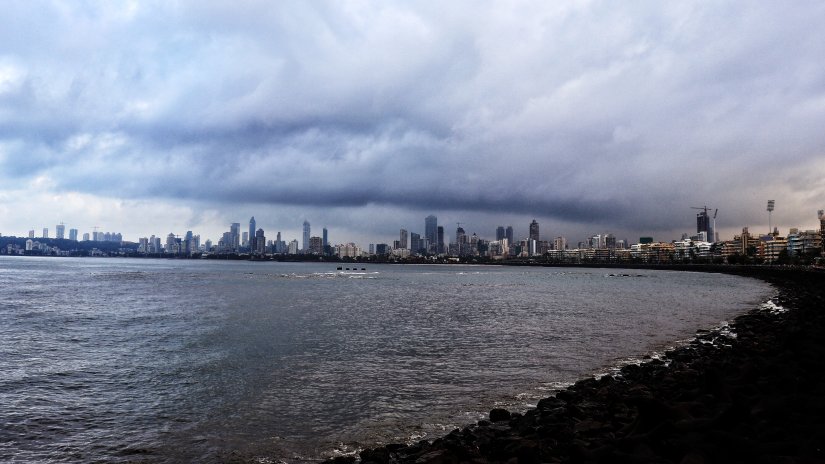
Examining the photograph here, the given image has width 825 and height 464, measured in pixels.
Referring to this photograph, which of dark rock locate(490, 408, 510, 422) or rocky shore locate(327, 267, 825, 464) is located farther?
dark rock locate(490, 408, 510, 422)

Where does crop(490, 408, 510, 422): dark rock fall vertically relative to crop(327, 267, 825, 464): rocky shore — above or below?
below

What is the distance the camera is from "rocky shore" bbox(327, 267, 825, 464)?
6.59 meters

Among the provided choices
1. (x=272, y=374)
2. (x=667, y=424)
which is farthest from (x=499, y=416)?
(x=272, y=374)

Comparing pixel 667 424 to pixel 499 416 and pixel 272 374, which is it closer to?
pixel 499 416

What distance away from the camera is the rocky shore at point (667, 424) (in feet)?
21.6

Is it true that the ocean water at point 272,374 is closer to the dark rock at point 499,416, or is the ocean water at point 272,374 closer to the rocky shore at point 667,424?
the dark rock at point 499,416

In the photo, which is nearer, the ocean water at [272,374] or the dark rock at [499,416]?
the ocean water at [272,374]

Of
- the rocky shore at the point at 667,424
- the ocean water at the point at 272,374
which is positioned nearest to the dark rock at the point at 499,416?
the rocky shore at the point at 667,424

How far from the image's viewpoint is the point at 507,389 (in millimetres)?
15008

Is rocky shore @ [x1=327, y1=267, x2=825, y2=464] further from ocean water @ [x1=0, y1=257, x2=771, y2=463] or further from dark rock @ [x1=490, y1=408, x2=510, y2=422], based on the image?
ocean water @ [x1=0, y1=257, x2=771, y2=463]

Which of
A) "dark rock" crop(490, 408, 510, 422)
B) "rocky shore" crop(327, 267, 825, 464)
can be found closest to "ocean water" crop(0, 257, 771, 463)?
"dark rock" crop(490, 408, 510, 422)

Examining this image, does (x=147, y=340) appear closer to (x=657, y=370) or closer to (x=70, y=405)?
(x=70, y=405)

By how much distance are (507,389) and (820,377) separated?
770 centimetres

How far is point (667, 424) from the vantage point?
7359mm
